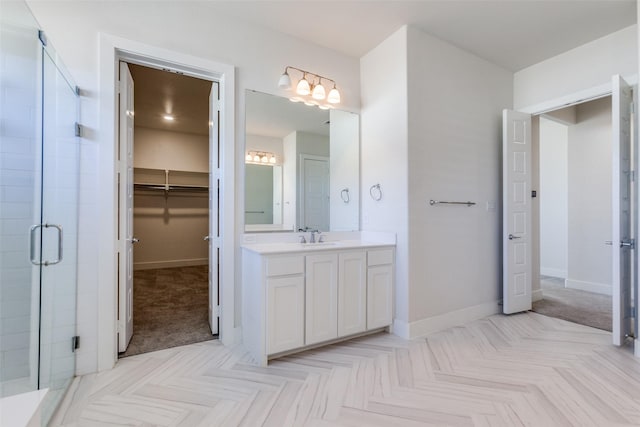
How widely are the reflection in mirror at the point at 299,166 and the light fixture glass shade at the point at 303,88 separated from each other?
0.14m

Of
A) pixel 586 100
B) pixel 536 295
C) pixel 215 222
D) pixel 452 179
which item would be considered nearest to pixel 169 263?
pixel 215 222

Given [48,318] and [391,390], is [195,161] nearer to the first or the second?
[48,318]

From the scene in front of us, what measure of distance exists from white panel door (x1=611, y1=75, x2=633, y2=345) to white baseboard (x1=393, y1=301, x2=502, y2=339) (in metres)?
1.04

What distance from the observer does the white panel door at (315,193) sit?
313 cm

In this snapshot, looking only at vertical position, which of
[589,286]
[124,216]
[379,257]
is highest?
[124,216]

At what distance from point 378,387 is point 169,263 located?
5370 mm

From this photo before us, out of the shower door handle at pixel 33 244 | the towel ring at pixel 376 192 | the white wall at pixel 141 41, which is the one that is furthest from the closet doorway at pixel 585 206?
the shower door handle at pixel 33 244

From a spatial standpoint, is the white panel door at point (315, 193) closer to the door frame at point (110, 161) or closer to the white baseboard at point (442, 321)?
the white baseboard at point (442, 321)

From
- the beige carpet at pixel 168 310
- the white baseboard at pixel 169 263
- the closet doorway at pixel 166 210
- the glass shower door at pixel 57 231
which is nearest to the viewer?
the glass shower door at pixel 57 231

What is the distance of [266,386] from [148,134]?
5.53m

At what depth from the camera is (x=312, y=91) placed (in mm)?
2988

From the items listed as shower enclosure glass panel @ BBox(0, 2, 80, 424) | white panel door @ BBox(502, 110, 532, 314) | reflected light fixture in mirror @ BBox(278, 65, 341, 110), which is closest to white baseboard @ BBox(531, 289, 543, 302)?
white panel door @ BBox(502, 110, 532, 314)

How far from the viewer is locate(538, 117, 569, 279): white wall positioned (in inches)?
198

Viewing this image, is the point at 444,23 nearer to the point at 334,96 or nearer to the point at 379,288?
the point at 334,96
